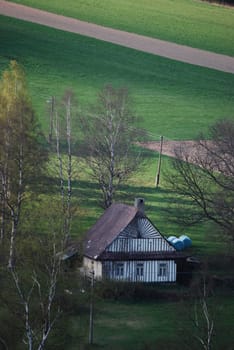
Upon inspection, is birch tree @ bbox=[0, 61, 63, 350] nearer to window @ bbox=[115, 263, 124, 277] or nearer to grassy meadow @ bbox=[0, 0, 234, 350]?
window @ bbox=[115, 263, 124, 277]

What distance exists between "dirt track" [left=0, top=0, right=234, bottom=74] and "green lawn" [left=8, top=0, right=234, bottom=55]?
92cm

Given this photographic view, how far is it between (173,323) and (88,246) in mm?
9143

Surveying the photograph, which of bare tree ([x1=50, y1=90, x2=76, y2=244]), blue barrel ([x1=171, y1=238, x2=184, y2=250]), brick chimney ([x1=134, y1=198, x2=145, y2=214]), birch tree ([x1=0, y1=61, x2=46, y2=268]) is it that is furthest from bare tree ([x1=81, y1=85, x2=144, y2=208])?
birch tree ([x1=0, y1=61, x2=46, y2=268])

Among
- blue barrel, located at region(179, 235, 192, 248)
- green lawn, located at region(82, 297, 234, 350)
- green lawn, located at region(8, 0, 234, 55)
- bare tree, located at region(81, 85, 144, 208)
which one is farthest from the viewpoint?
green lawn, located at region(8, 0, 234, 55)

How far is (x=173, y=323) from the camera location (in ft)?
172

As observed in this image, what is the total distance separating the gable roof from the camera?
60281mm

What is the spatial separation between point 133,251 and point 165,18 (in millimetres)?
51745

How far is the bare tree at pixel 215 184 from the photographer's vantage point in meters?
60.3

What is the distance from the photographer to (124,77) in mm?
99812

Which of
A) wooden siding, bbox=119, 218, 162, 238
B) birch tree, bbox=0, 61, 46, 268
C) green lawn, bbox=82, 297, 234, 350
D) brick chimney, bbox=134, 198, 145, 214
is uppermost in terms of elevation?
birch tree, bbox=0, 61, 46, 268

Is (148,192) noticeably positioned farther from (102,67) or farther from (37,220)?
(102,67)

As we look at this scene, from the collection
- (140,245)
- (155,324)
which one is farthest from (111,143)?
(155,324)

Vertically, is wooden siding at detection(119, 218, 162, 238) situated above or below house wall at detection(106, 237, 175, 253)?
above

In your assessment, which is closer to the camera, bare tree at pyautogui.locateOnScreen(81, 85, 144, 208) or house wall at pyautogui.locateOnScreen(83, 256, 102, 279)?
house wall at pyautogui.locateOnScreen(83, 256, 102, 279)
